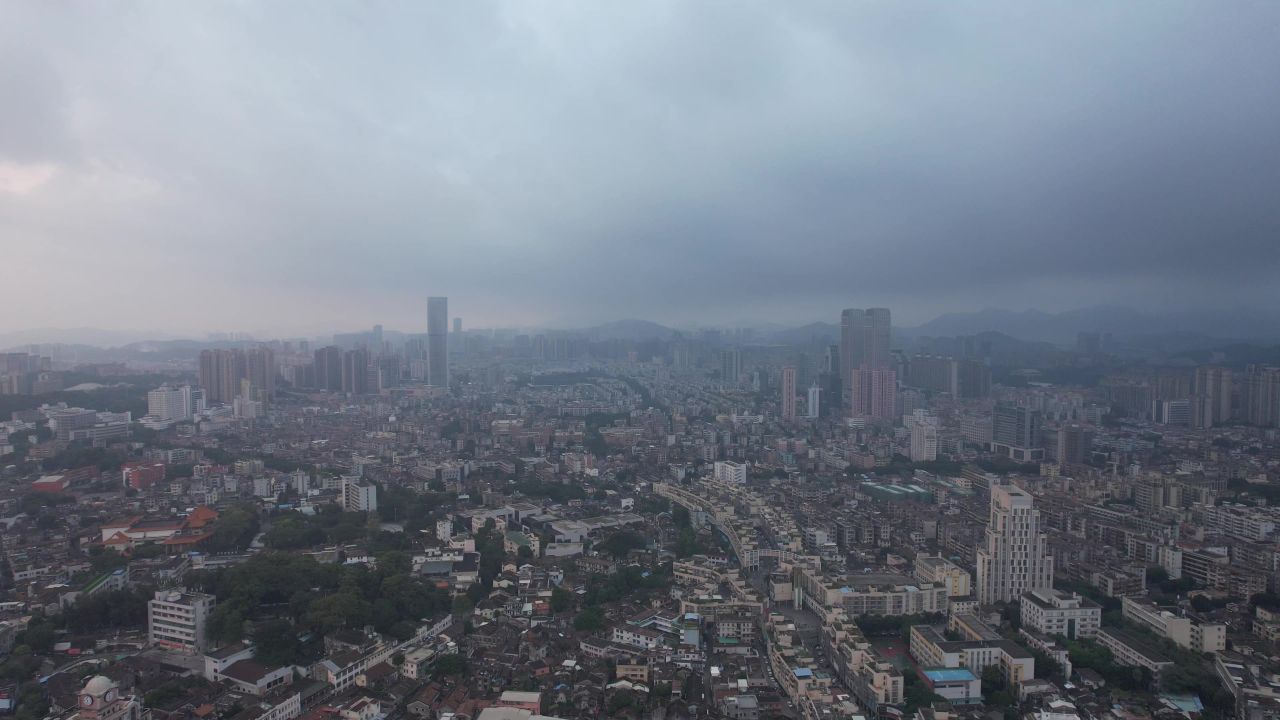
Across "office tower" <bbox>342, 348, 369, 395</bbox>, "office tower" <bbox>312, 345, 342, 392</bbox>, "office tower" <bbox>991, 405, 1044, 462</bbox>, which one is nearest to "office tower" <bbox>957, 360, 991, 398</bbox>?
"office tower" <bbox>991, 405, 1044, 462</bbox>

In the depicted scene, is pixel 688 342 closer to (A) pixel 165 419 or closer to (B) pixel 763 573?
(A) pixel 165 419

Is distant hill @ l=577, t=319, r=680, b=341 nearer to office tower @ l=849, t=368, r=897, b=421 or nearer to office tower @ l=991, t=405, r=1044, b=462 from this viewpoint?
office tower @ l=849, t=368, r=897, b=421

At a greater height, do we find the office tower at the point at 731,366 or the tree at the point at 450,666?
the office tower at the point at 731,366

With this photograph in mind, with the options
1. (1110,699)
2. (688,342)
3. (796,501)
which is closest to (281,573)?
(1110,699)

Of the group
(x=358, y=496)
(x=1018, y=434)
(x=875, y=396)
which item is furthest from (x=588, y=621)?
(x=875, y=396)

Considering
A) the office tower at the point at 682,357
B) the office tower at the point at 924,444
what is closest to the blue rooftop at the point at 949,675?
the office tower at the point at 924,444

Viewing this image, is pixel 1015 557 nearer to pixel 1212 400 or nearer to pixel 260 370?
pixel 1212 400

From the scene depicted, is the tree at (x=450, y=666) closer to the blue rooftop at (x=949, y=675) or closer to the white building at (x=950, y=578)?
the blue rooftop at (x=949, y=675)
